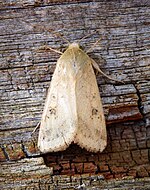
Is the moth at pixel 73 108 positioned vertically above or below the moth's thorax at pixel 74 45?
below

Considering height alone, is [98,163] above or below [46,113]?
below

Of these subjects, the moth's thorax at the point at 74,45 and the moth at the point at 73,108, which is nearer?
the moth at the point at 73,108

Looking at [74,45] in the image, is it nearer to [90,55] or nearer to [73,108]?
[90,55]

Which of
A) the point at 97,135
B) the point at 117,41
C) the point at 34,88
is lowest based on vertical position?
the point at 97,135

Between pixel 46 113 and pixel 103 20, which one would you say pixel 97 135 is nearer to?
pixel 46 113

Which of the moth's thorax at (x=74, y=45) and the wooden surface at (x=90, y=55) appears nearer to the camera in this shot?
the wooden surface at (x=90, y=55)

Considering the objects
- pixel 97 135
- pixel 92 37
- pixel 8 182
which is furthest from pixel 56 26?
pixel 8 182
